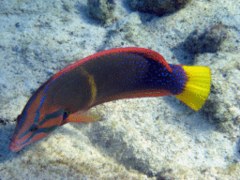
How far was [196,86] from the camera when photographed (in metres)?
2.38

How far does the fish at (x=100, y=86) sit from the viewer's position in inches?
81.8

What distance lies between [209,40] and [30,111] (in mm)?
2705

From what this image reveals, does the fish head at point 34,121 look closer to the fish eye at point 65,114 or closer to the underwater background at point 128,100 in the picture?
the fish eye at point 65,114

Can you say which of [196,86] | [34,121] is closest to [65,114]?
[34,121]

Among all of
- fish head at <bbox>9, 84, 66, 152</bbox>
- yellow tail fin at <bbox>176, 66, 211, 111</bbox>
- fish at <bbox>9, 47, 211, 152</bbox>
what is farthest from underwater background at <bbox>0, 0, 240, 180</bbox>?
yellow tail fin at <bbox>176, 66, 211, 111</bbox>

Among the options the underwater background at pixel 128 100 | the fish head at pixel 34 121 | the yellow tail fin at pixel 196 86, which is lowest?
the underwater background at pixel 128 100

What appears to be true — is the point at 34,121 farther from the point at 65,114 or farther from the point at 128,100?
the point at 128,100

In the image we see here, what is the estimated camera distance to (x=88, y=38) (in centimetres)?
421

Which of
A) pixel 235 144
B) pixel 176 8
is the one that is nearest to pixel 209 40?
pixel 176 8

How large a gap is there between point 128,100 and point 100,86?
3.85ft

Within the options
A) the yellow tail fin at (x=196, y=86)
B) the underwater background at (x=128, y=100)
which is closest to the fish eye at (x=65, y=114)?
the underwater background at (x=128, y=100)

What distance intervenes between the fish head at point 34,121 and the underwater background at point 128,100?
1.12ft

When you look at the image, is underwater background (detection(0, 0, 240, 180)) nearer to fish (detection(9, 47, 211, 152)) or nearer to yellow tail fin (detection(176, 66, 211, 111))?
fish (detection(9, 47, 211, 152))

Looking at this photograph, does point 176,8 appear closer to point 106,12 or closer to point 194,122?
point 106,12
